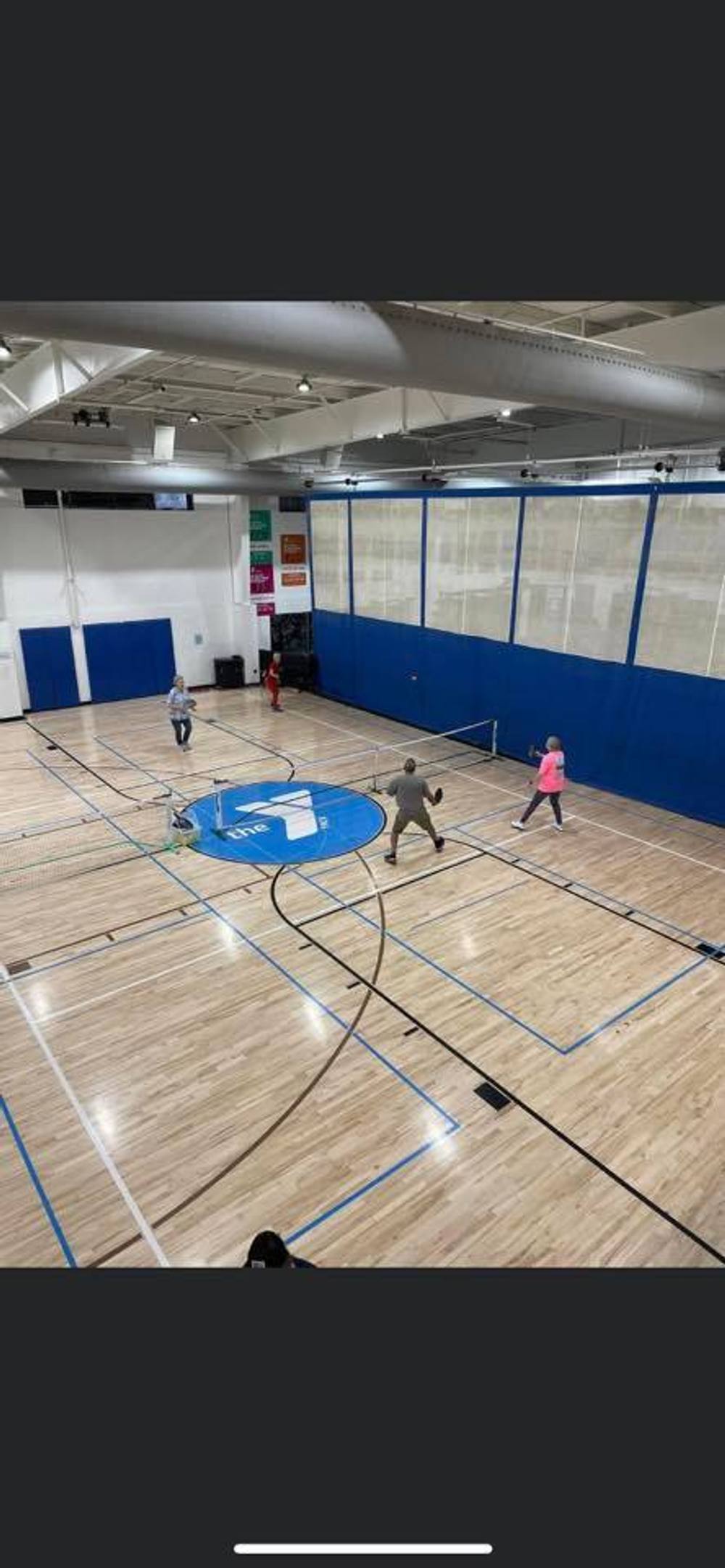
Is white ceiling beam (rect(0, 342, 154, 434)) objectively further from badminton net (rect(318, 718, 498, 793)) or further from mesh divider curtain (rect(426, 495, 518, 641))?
mesh divider curtain (rect(426, 495, 518, 641))

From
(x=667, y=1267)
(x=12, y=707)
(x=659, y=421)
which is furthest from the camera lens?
(x=12, y=707)

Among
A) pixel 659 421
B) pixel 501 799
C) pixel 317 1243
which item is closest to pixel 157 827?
pixel 501 799

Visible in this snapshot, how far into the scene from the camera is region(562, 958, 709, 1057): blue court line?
6.87m

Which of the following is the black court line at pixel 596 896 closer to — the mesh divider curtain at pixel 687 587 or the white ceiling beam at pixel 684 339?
the mesh divider curtain at pixel 687 587

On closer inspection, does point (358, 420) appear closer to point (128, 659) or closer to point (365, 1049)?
point (128, 659)

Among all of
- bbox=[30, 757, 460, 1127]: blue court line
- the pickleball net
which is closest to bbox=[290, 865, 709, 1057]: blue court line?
bbox=[30, 757, 460, 1127]: blue court line

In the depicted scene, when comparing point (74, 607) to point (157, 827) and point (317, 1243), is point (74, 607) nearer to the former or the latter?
point (157, 827)

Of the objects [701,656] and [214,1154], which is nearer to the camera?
[214,1154]

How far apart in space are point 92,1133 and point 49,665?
1495 cm

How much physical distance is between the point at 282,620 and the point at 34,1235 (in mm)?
17978

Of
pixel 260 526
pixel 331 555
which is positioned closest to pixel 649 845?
pixel 331 555

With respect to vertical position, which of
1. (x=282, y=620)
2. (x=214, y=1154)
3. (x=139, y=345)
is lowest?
(x=214, y=1154)

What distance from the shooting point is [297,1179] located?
549 centimetres

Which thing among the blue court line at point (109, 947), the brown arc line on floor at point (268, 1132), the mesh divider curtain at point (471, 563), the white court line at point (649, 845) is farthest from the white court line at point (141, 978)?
the mesh divider curtain at point (471, 563)
